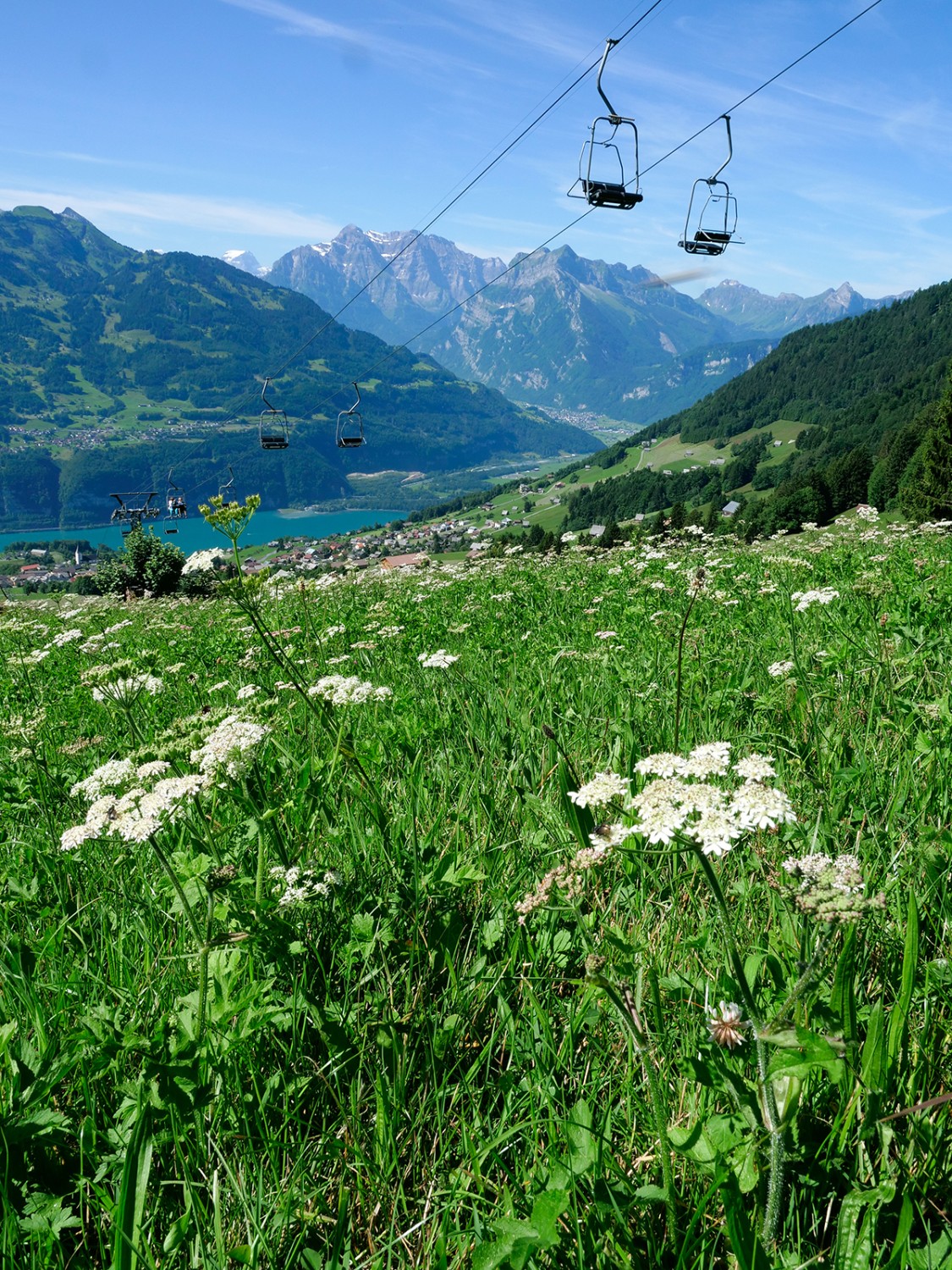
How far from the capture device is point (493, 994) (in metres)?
2.67

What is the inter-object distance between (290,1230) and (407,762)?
289 cm

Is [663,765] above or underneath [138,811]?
above

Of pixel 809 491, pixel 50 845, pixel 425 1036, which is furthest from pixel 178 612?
pixel 809 491

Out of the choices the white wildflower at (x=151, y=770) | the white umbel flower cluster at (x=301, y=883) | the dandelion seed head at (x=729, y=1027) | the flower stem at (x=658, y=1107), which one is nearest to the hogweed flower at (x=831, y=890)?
the dandelion seed head at (x=729, y=1027)

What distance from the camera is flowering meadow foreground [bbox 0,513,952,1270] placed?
1796 millimetres

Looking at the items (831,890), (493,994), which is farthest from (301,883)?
(831,890)

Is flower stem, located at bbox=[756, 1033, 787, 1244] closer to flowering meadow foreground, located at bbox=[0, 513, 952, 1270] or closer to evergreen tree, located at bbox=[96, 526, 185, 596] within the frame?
flowering meadow foreground, located at bbox=[0, 513, 952, 1270]

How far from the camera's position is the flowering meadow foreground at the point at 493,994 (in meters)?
1.80

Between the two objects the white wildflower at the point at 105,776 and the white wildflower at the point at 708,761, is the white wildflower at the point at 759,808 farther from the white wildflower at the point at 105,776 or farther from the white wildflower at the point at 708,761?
the white wildflower at the point at 105,776

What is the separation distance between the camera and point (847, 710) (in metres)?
4.73

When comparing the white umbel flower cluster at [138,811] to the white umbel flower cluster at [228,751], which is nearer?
the white umbel flower cluster at [138,811]

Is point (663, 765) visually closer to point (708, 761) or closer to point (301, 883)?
point (708, 761)

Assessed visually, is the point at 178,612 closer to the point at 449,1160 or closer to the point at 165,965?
the point at 165,965

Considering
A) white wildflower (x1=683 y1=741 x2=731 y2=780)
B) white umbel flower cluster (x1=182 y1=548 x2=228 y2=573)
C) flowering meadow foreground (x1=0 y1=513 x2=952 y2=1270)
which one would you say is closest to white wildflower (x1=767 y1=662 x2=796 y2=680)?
flowering meadow foreground (x1=0 y1=513 x2=952 y2=1270)
